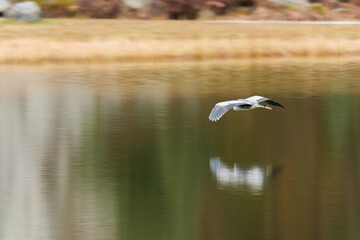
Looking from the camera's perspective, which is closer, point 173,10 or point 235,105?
point 235,105

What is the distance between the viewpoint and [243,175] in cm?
1464

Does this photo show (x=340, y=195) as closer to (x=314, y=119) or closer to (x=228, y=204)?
(x=228, y=204)

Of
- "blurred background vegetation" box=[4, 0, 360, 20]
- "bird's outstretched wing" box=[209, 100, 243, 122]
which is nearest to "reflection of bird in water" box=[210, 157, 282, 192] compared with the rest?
"bird's outstretched wing" box=[209, 100, 243, 122]

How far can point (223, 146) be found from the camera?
1727 centimetres

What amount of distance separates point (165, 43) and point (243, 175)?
21.3 meters

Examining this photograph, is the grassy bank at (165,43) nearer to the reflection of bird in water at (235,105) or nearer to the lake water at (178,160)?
the lake water at (178,160)

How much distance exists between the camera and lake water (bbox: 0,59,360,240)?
1188cm

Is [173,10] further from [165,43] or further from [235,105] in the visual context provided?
[235,105]

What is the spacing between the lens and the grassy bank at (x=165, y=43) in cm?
3456

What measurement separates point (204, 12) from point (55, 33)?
11115 millimetres

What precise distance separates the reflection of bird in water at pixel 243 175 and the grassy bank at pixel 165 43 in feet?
64.5

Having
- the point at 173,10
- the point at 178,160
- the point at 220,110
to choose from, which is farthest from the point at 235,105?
the point at 173,10

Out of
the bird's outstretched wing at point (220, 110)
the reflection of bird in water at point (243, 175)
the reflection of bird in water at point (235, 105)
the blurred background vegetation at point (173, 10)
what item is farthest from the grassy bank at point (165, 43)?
the reflection of bird in water at point (243, 175)

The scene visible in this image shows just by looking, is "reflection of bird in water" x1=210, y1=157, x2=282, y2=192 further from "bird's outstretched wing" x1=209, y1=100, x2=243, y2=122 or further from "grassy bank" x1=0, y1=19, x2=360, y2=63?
"grassy bank" x1=0, y1=19, x2=360, y2=63
